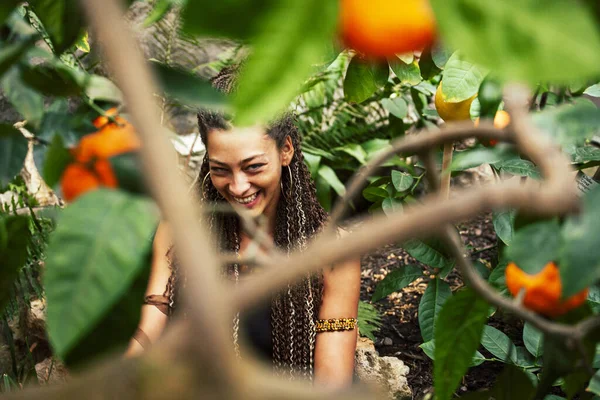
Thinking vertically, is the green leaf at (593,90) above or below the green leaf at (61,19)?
below

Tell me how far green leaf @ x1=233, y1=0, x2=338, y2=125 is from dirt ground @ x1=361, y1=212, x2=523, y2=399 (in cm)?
135

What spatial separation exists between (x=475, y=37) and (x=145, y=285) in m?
0.21

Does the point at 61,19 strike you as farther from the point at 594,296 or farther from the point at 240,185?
the point at 240,185

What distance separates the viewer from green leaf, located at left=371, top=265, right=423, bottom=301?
159 centimetres

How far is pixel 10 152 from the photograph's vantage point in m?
0.44

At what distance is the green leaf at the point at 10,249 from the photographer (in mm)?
442

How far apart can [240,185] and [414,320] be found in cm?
116

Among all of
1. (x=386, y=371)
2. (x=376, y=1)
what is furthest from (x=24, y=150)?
(x=386, y=371)

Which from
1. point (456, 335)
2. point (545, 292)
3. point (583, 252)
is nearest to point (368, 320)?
point (456, 335)

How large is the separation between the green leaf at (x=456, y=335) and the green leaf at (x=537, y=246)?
0.12 metres

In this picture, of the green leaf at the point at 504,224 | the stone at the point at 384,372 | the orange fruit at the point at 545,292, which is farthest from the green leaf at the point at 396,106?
the orange fruit at the point at 545,292

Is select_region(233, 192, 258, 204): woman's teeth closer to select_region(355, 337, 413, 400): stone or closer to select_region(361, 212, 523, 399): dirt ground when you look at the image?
select_region(361, 212, 523, 399): dirt ground

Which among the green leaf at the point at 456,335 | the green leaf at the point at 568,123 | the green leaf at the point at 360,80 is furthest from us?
the green leaf at the point at 360,80

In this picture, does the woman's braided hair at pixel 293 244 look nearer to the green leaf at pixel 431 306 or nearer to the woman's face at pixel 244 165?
the woman's face at pixel 244 165
